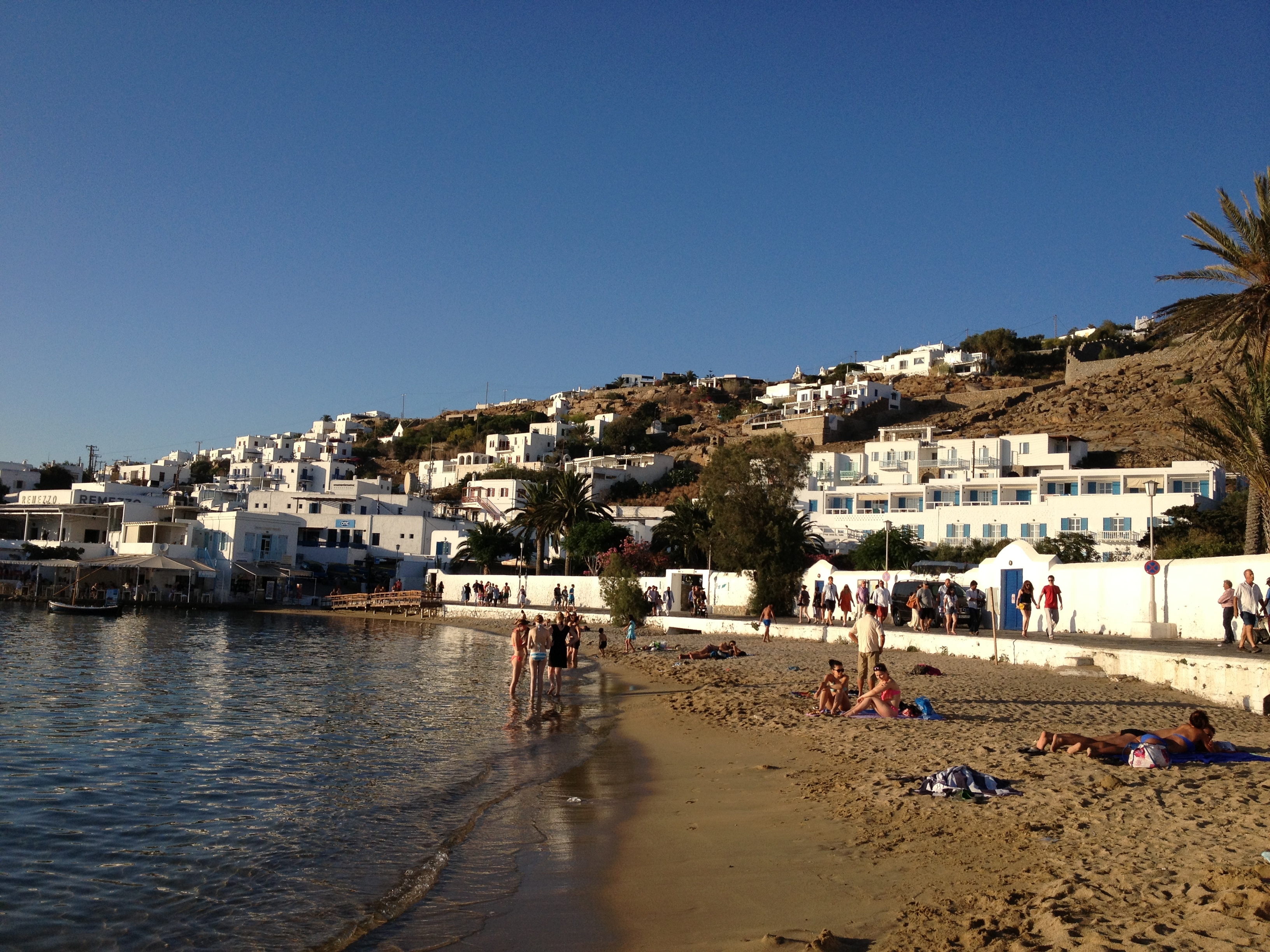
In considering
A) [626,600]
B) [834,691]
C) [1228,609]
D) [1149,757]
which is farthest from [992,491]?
[1149,757]

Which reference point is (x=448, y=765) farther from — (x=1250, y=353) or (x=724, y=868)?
(x=1250, y=353)

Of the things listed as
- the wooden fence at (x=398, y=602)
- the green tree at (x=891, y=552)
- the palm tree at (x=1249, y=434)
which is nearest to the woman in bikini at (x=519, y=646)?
the palm tree at (x=1249, y=434)

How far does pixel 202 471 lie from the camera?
143375mm

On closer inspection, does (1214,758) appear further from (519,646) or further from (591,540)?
(591,540)

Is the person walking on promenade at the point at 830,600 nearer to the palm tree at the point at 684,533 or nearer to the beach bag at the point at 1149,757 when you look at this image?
the palm tree at the point at 684,533

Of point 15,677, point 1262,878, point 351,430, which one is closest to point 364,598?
point 15,677

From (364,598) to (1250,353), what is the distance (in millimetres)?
52892

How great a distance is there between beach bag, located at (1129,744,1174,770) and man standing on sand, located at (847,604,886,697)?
5.36m

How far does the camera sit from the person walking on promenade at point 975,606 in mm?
26672

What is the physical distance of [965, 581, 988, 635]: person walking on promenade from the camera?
26.7m

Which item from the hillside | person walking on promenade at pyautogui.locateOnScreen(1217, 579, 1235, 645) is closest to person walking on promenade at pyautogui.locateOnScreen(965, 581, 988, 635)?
person walking on promenade at pyautogui.locateOnScreen(1217, 579, 1235, 645)

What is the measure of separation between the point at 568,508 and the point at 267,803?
51597 mm

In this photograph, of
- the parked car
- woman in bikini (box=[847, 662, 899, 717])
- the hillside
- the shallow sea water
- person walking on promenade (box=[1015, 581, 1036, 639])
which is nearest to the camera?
the shallow sea water

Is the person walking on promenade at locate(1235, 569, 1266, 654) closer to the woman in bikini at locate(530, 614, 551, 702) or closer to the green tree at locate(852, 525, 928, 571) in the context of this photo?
the woman in bikini at locate(530, 614, 551, 702)
